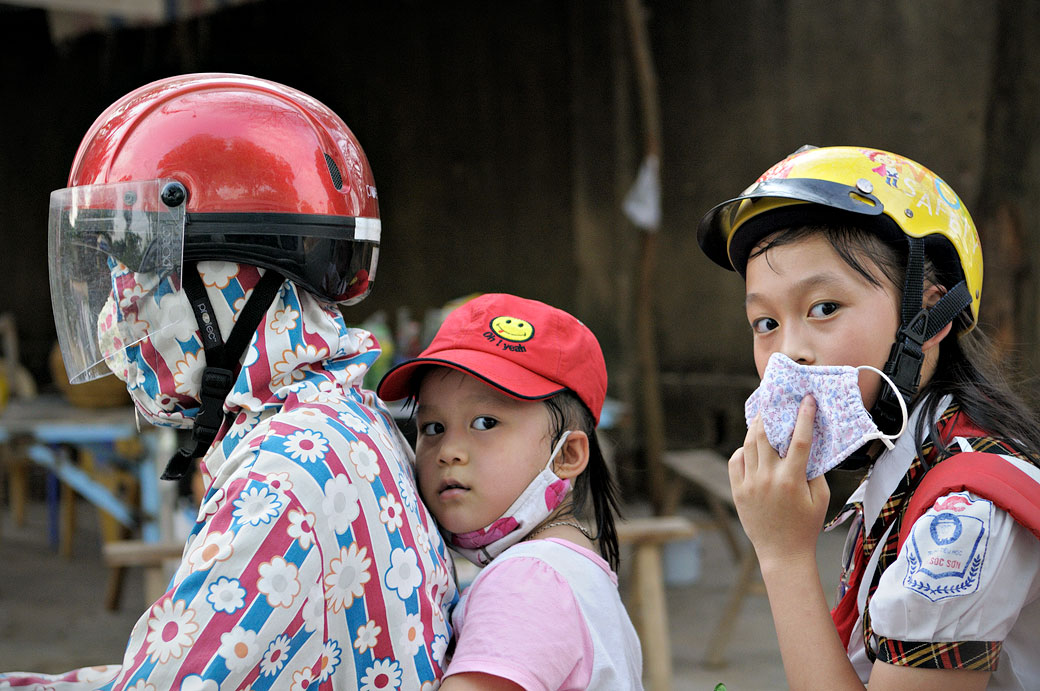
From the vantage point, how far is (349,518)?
4.55ft

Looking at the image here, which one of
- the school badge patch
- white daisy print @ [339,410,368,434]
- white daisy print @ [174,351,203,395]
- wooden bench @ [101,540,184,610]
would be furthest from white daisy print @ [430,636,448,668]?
wooden bench @ [101,540,184,610]

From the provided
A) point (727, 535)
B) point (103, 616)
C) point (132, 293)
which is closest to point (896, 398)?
point (132, 293)

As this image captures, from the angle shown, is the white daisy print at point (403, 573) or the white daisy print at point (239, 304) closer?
the white daisy print at point (403, 573)

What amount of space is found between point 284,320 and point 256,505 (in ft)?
1.26

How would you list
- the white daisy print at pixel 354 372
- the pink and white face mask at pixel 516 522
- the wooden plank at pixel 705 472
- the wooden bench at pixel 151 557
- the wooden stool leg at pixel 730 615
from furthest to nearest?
1. the wooden plank at pixel 705 472
2. the wooden stool leg at pixel 730 615
3. the wooden bench at pixel 151 557
4. the pink and white face mask at pixel 516 522
5. the white daisy print at pixel 354 372

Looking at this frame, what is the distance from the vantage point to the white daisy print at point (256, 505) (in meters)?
1.28

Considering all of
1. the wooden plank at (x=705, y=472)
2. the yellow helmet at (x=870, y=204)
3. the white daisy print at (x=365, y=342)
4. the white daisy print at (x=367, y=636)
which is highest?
the yellow helmet at (x=870, y=204)

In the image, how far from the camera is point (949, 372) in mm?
1629

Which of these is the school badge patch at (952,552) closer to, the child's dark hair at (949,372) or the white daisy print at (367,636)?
the child's dark hair at (949,372)

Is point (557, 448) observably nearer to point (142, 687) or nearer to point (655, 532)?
point (142, 687)

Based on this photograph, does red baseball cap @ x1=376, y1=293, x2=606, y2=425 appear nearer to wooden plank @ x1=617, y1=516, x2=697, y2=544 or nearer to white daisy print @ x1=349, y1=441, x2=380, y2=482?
white daisy print @ x1=349, y1=441, x2=380, y2=482

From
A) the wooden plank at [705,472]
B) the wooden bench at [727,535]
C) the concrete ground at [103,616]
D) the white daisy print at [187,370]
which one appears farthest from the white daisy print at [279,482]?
the wooden plank at [705,472]

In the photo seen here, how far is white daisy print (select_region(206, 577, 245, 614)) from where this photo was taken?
4.05 ft

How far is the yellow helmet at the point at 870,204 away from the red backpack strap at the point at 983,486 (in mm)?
345
